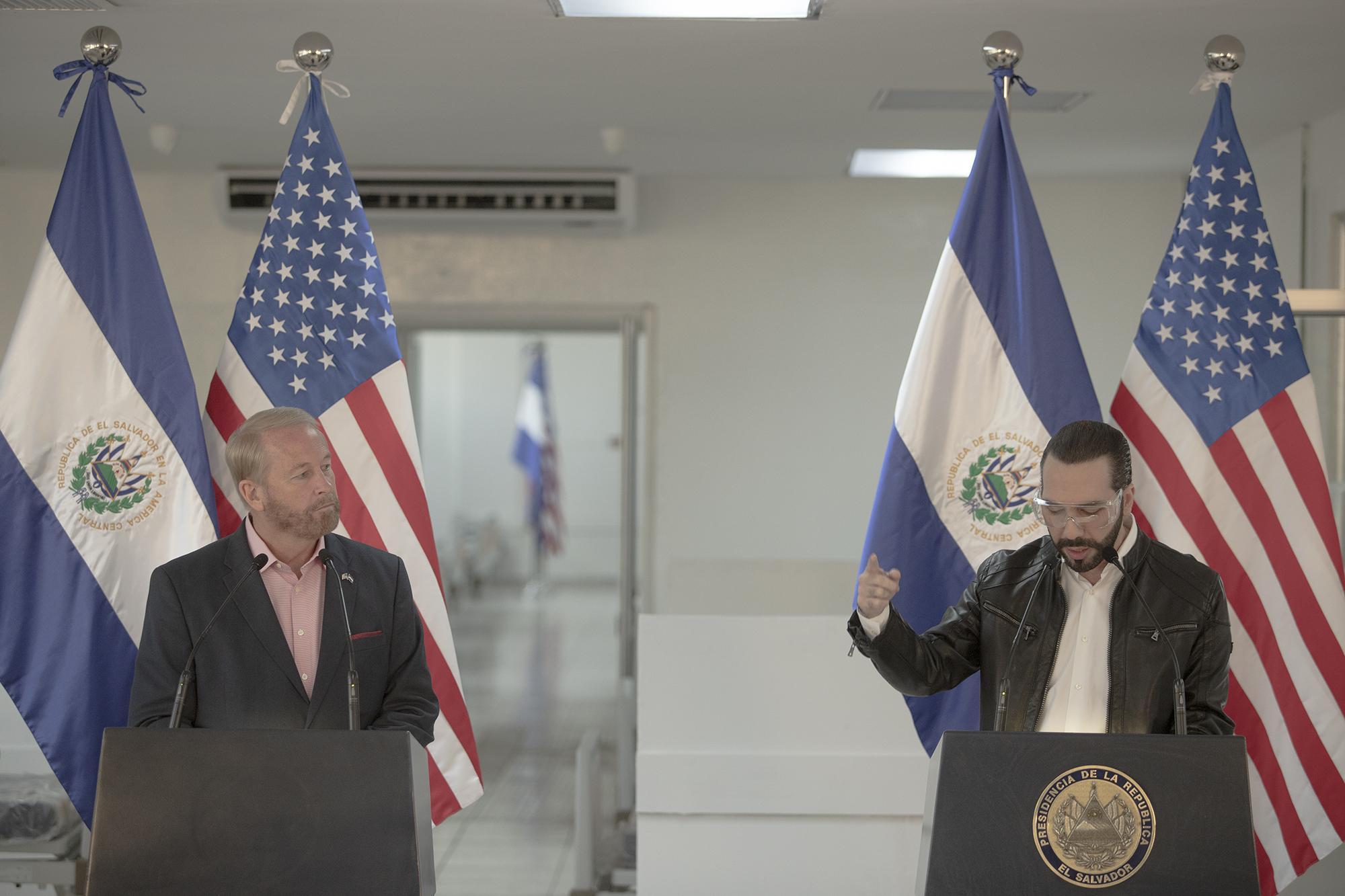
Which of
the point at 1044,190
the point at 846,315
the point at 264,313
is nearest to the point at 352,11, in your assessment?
the point at 264,313

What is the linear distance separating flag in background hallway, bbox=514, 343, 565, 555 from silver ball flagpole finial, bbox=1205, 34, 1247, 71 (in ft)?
31.8

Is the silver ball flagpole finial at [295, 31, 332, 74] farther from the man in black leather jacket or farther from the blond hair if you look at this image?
the man in black leather jacket

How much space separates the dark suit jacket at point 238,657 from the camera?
78.3 inches

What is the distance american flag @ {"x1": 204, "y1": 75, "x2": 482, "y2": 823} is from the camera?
2.57 meters

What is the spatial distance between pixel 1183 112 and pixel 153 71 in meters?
3.06

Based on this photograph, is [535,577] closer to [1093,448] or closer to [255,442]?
[255,442]

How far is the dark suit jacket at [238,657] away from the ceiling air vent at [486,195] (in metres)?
2.89

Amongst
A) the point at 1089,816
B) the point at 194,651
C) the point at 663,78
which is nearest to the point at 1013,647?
the point at 1089,816

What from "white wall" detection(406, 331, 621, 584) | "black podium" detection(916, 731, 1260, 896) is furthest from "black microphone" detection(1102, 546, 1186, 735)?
"white wall" detection(406, 331, 621, 584)

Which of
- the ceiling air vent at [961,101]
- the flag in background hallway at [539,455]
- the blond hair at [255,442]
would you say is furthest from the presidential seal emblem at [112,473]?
the flag in background hallway at [539,455]

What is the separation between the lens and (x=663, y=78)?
345cm

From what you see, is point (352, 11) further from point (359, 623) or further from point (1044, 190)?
point (1044, 190)

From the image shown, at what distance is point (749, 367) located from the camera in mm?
5039

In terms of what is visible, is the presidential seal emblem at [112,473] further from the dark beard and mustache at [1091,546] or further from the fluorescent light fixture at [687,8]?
the dark beard and mustache at [1091,546]
